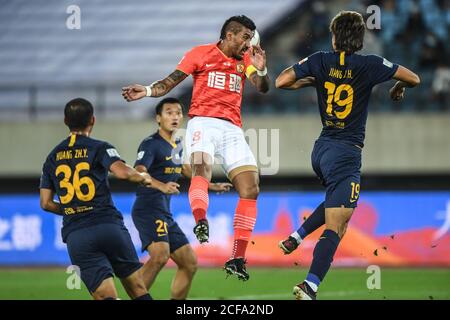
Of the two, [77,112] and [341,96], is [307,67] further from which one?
[77,112]

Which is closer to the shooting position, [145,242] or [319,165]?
[319,165]

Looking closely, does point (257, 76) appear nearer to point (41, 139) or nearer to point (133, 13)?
point (41, 139)

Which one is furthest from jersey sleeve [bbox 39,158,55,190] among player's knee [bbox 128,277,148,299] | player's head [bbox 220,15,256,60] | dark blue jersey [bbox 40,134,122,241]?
player's head [bbox 220,15,256,60]

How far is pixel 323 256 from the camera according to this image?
8.51m

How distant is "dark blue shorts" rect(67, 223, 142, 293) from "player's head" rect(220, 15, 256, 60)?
2.26 meters

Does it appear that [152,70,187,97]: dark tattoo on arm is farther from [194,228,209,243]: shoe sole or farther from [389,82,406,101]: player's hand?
[389,82,406,101]: player's hand

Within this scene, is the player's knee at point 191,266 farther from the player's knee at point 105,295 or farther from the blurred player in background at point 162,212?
the player's knee at point 105,295

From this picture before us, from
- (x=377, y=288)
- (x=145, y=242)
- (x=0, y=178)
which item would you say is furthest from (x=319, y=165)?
(x=0, y=178)

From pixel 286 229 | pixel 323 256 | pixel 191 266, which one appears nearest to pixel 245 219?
pixel 323 256

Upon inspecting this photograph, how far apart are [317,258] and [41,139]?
12563mm

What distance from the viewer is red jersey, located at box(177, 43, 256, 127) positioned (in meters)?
9.38

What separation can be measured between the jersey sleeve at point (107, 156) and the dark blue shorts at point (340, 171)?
1964mm

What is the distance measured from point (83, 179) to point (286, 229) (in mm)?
10725

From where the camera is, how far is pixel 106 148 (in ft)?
26.8
